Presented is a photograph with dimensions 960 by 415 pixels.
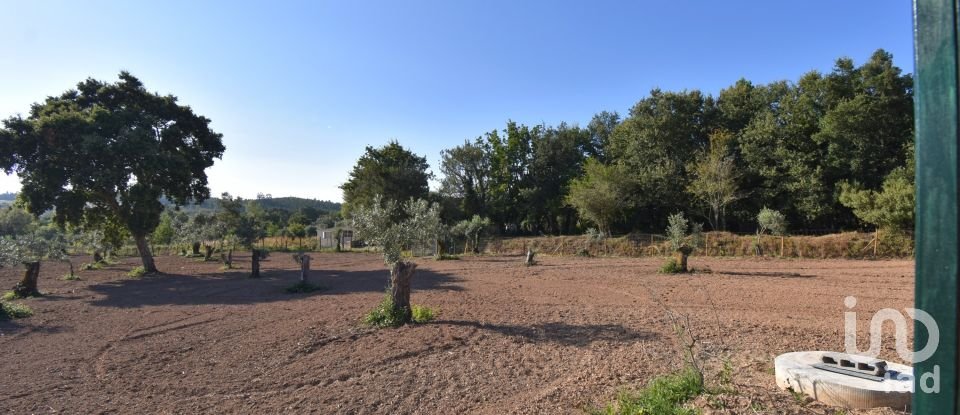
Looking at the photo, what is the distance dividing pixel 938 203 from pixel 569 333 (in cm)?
742

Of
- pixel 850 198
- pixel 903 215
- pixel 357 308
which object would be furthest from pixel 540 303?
pixel 850 198

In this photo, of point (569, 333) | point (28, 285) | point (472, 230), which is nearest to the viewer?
point (569, 333)

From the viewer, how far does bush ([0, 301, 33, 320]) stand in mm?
11578

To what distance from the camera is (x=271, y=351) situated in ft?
25.4

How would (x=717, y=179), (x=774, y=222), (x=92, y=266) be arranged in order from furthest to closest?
(x=717, y=179)
(x=92, y=266)
(x=774, y=222)

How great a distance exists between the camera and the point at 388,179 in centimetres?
4281

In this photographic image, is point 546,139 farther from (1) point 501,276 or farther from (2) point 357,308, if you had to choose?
(2) point 357,308

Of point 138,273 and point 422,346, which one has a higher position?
point 422,346

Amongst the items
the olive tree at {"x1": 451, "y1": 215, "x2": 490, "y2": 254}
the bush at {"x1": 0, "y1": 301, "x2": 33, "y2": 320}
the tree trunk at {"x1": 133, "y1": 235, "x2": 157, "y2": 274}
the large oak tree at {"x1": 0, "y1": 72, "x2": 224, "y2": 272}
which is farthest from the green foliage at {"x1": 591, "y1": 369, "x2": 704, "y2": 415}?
the olive tree at {"x1": 451, "y1": 215, "x2": 490, "y2": 254}

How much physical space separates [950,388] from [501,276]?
17469 mm

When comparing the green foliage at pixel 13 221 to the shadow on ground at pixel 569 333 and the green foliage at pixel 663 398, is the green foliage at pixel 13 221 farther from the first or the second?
the green foliage at pixel 663 398

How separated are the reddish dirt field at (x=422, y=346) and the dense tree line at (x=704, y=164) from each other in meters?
17.4

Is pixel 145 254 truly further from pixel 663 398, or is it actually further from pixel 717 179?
pixel 717 179

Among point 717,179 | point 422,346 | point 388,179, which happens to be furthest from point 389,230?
point 388,179
